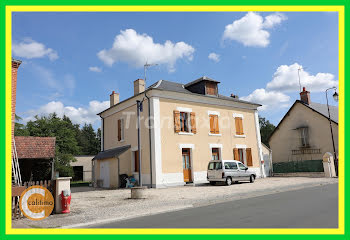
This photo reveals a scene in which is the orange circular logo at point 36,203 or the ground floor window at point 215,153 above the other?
the ground floor window at point 215,153

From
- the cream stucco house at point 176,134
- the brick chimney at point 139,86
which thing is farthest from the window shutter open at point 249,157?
the brick chimney at point 139,86

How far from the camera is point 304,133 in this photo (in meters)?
29.1

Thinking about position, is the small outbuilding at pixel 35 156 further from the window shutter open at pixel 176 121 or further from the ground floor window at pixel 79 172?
the ground floor window at pixel 79 172

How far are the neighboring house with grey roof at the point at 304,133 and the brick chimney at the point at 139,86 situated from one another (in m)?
14.7

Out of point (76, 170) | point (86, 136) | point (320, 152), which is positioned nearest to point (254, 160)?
point (320, 152)

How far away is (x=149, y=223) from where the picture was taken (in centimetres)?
725

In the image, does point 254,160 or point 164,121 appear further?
point 254,160

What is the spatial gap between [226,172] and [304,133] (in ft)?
52.0

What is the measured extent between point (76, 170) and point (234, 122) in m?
25.5

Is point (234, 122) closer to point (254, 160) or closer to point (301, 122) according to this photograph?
point (254, 160)

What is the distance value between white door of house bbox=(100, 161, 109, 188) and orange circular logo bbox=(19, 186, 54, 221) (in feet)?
36.2

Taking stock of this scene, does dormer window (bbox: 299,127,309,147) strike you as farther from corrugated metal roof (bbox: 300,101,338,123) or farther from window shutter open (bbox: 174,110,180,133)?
window shutter open (bbox: 174,110,180,133)

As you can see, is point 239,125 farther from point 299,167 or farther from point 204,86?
point 299,167

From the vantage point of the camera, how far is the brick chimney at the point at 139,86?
810 inches
